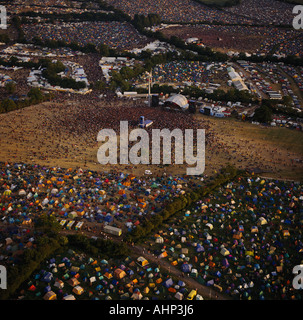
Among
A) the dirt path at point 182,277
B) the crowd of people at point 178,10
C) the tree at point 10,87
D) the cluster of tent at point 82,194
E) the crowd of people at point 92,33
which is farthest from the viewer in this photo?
the crowd of people at point 178,10

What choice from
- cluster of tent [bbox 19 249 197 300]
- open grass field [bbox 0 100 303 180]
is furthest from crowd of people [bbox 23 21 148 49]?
cluster of tent [bbox 19 249 197 300]

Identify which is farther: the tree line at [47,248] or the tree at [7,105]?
the tree at [7,105]

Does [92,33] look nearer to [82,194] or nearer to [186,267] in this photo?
[82,194]

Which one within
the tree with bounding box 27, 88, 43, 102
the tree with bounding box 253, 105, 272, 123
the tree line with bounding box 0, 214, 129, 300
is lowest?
the tree line with bounding box 0, 214, 129, 300

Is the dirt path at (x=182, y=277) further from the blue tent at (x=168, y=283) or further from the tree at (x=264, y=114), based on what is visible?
the tree at (x=264, y=114)

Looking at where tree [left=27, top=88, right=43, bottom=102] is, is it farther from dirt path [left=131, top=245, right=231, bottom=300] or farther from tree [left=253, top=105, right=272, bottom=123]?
dirt path [left=131, top=245, right=231, bottom=300]

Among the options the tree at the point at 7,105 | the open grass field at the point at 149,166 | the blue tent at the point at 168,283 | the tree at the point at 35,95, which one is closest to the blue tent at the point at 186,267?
the blue tent at the point at 168,283

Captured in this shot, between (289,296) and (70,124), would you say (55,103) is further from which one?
(289,296)
